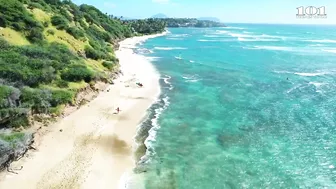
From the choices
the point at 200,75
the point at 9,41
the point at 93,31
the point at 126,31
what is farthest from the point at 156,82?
the point at 126,31

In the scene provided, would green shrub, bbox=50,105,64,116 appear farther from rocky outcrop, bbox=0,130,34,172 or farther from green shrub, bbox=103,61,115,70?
green shrub, bbox=103,61,115,70

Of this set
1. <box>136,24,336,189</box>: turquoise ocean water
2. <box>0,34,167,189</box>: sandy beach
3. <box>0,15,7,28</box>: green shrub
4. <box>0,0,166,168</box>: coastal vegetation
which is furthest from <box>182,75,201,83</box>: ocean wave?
<box>0,15,7,28</box>: green shrub

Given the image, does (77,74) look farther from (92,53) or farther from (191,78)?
(191,78)

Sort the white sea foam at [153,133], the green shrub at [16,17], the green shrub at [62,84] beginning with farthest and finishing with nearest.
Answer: the green shrub at [16,17] < the green shrub at [62,84] < the white sea foam at [153,133]

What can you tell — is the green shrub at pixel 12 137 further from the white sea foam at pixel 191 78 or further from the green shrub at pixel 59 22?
the green shrub at pixel 59 22

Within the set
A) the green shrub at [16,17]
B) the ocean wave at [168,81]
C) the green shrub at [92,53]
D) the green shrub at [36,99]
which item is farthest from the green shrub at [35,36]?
the ocean wave at [168,81]

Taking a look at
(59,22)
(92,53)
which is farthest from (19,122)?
(59,22)

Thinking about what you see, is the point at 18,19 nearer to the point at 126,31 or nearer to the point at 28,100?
the point at 28,100
